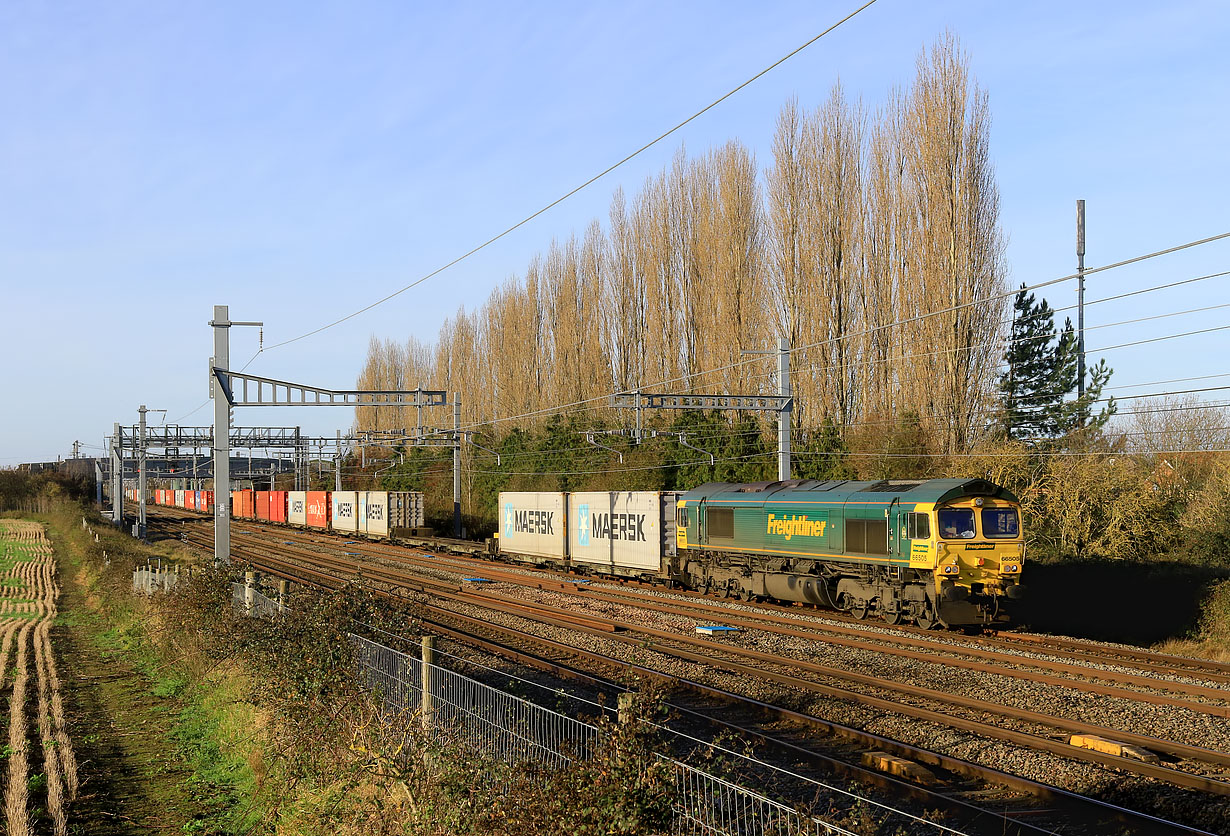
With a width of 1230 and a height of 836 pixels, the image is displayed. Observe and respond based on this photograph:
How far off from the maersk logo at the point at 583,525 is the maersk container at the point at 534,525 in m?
1.26

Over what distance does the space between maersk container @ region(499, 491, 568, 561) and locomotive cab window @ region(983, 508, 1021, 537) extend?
20.7m

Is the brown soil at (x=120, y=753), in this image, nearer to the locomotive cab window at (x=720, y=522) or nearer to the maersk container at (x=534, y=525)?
the locomotive cab window at (x=720, y=522)

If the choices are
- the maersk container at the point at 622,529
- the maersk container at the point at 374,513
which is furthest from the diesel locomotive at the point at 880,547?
the maersk container at the point at 374,513

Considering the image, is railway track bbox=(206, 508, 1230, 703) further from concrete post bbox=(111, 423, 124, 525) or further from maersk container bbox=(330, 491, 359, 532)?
concrete post bbox=(111, 423, 124, 525)

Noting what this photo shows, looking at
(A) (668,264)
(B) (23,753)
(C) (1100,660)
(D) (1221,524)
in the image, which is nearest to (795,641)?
(C) (1100,660)

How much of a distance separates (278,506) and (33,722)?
231 ft

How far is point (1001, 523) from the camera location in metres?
22.7

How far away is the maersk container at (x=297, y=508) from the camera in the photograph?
7562 cm

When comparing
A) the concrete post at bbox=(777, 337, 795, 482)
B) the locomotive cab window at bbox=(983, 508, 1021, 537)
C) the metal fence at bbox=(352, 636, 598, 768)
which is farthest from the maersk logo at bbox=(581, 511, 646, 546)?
the metal fence at bbox=(352, 636, 598, 768)

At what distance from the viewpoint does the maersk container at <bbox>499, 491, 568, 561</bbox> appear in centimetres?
4053

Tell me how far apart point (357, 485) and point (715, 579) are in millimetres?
71438

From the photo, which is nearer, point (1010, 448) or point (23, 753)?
point (23, 753)

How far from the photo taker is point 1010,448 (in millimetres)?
32406

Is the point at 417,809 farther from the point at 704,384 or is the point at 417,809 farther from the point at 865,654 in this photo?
the point at 704,384
